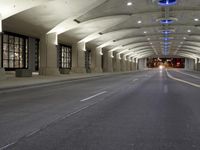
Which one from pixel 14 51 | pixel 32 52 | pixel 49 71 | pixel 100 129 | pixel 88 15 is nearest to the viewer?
pixel 100 129

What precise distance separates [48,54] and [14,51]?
23.7 ft

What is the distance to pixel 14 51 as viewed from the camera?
41.3 m

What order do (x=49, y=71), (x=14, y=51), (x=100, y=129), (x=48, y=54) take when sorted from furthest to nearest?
(x=14, y=51), (x=49, y=71), (x=48, y=54), (x=100, y=129)

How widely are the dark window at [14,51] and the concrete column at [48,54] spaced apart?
18.6 feet

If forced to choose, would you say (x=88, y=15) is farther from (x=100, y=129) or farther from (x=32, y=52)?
(x=100, y=129)

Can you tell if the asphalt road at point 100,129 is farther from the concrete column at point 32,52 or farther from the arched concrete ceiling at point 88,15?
the concrete column at point 32,52

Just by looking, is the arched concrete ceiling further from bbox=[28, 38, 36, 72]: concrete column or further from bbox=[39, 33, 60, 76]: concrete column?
bbox=[28, 38, 36, 72]: concrete column

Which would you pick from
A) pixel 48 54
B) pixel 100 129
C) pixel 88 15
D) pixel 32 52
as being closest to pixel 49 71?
pixel 48 54

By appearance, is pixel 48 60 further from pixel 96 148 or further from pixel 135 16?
pixel 96 148

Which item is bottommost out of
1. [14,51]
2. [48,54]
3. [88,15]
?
[48,54]

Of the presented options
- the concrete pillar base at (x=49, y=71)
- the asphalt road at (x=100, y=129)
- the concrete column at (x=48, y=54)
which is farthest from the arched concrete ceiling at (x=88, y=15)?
the asphalt road at (x=100, y=129)

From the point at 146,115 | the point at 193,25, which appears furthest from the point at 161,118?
the point at 193,25

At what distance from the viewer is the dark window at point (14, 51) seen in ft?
129

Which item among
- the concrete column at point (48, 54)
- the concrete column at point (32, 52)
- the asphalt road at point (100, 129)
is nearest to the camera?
the asphalt road at point (100, 129)
